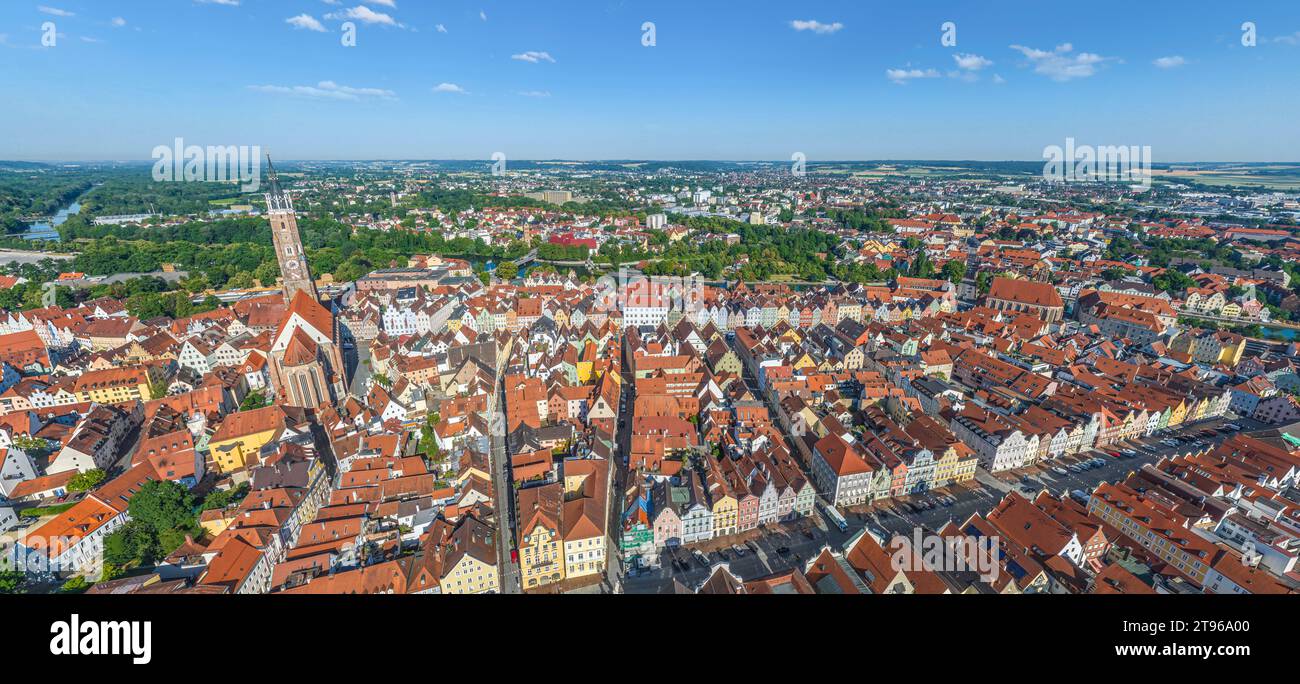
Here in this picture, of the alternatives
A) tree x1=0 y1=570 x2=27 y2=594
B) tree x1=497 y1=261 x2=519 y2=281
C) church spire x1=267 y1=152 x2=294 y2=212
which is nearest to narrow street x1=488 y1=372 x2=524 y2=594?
tree x1=0 y1=570 x2=27 y2=594

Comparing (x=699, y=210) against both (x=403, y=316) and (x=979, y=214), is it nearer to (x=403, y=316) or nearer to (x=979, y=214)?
(x=979, y=214)

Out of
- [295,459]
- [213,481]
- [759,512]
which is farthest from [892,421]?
[213,481]

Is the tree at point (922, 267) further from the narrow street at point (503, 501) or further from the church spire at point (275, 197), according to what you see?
the church spire at point (275, 197)

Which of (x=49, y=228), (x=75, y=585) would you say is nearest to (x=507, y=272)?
(x=75, y=585)

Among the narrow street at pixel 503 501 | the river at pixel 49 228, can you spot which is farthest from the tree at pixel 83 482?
the river at pixel 49 228

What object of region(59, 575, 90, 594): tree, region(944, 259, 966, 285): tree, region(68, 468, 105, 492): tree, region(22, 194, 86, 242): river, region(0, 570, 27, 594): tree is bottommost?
region(59, 575, 90, 594): tree

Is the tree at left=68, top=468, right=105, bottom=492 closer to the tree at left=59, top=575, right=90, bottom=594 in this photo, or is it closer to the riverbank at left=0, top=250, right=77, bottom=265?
the tree at left=59, top=575, right=90, bottom=594

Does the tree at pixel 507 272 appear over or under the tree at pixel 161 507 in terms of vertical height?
over

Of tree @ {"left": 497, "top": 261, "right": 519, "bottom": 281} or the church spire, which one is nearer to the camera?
the church spire
